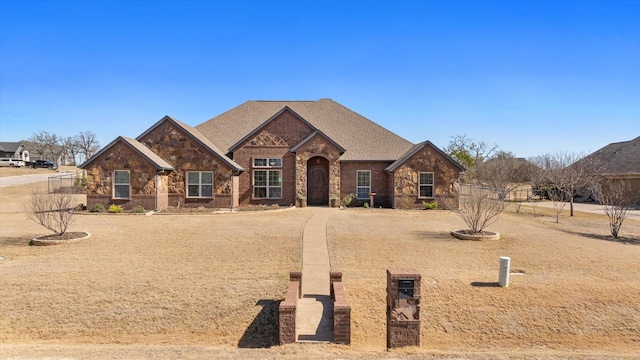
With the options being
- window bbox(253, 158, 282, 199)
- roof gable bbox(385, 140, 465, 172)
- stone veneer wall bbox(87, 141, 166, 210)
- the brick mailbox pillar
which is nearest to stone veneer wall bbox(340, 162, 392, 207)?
roof gable bbox(385, 140, 465, 172)

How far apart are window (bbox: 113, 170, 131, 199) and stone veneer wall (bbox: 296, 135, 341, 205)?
34.3ft

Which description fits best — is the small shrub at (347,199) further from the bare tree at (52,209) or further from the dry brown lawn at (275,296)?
the bare tree at (52,209)

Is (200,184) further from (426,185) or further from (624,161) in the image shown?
(624,161)

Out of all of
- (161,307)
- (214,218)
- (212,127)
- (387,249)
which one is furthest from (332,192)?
(161,307)

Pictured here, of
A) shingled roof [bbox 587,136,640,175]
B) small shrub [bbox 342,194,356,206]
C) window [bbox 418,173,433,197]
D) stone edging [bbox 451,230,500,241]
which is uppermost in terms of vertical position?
shingled roof [bbox 587,136,640,175]

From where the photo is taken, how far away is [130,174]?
74.7 ft

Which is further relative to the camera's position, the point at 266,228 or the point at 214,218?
the point at 214,218

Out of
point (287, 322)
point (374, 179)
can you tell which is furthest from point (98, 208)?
point (287, 322)

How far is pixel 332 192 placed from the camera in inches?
1031

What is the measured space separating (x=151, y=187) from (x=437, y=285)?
1843 centimetres

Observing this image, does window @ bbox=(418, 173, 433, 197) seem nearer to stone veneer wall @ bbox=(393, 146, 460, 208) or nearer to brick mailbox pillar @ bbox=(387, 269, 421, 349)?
stone veneer wall @ bbox=(393, 146, 460, 208)

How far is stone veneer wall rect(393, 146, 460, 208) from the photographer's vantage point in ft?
82.0

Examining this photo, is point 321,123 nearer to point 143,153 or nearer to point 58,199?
point 143,153

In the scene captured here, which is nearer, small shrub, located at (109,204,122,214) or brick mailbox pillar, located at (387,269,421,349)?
brick mailbox pillar, located at (387,269,421,349)
